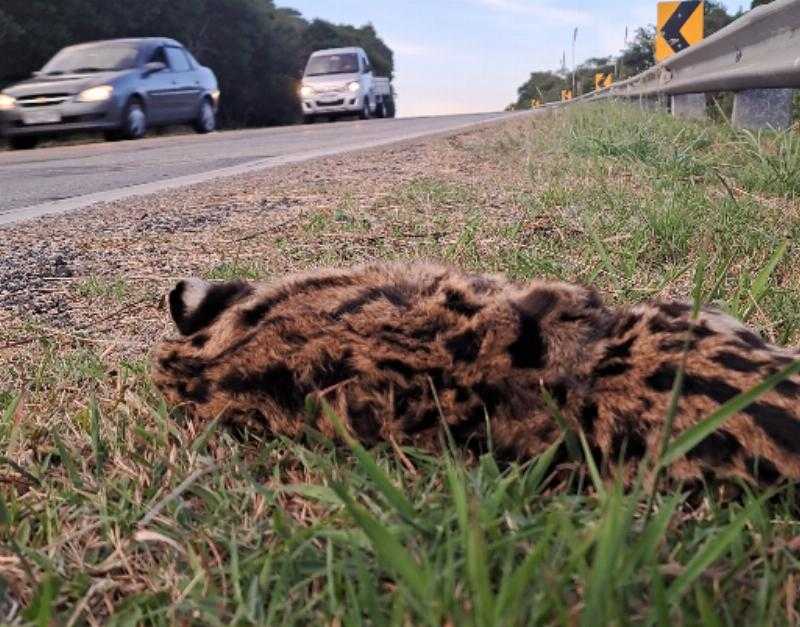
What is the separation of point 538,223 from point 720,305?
1.61 meters

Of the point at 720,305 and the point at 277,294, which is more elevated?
the point at 277,294

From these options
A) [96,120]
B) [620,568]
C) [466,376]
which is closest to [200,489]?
[466,376]

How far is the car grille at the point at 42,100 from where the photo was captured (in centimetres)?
1767

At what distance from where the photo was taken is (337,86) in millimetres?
31484

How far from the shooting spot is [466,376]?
1881 millimetres

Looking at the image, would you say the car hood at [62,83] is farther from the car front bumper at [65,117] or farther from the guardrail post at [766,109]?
the guardrail post at [766,109]

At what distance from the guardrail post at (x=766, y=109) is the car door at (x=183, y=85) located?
1471 cm

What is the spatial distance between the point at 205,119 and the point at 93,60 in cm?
377

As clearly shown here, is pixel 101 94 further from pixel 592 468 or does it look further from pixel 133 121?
pixel 592 468

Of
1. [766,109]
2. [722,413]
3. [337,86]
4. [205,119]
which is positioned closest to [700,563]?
[722,413]

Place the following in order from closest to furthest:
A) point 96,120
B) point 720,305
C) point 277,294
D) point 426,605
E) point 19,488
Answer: point 426,605 < point 19,488 < point 277,294 < point 720,305 < point 96,120

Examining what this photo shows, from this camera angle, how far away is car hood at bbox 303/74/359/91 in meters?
31.5

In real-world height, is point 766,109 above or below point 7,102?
below

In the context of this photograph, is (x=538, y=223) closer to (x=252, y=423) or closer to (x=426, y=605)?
(x=252, y=423)
